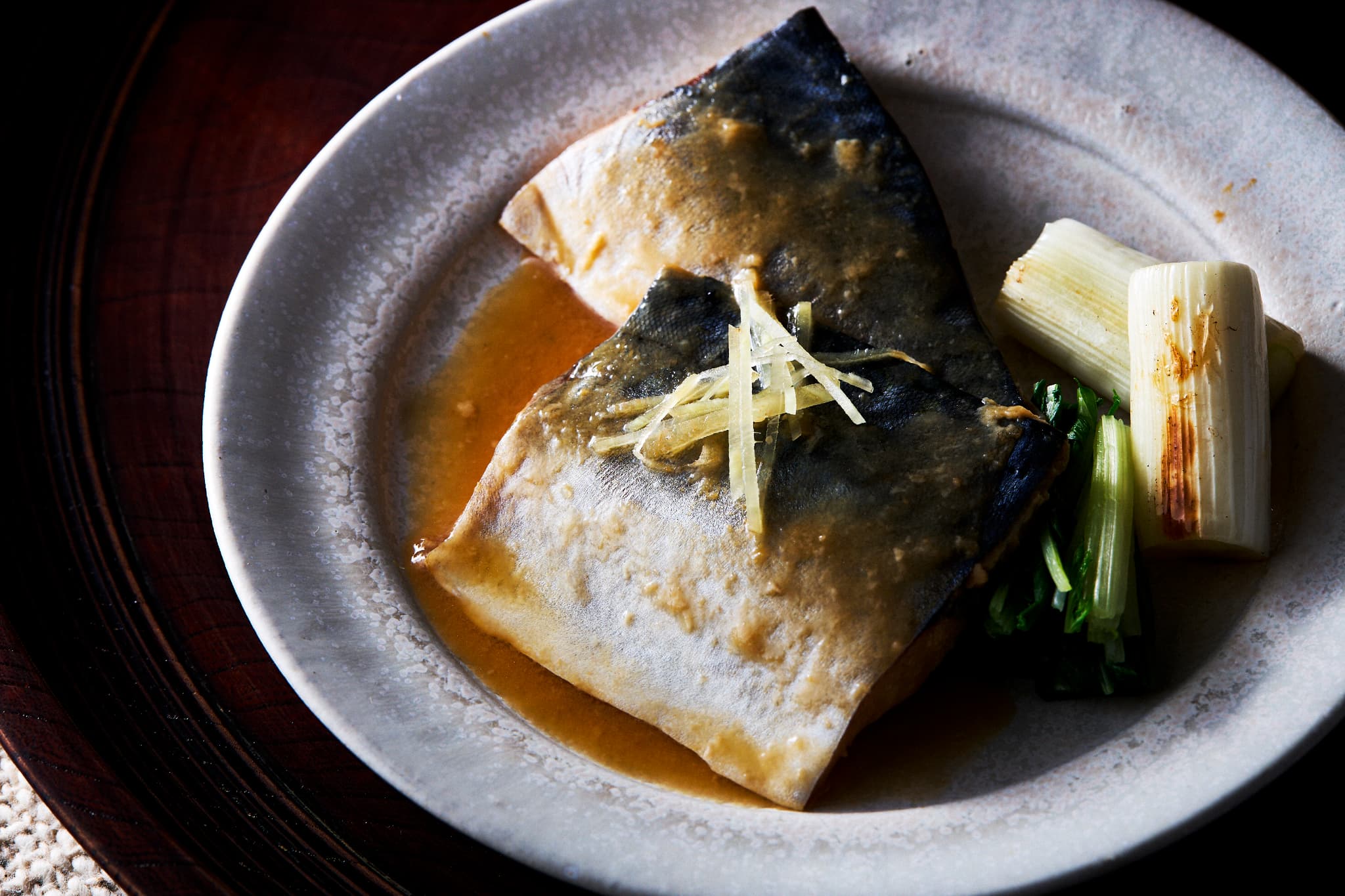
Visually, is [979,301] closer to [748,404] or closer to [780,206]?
[780,206]

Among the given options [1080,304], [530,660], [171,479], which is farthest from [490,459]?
[1080,304]

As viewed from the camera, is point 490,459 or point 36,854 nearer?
point 36,854

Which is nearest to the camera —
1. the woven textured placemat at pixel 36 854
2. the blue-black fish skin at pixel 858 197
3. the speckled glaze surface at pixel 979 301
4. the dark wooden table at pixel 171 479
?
the speckled glaze surface at pixel 979 301

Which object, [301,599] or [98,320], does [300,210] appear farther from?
[301,599]

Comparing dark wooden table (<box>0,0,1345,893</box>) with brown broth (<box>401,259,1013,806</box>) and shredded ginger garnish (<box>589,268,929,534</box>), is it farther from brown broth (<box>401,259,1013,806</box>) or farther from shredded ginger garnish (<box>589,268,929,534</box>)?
shredded ginger garnish (<box>589,268,929,534</box>)

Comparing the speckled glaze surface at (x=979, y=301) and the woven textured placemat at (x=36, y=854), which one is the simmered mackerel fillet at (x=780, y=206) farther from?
the woven textured placemat at (x=36, y=854)

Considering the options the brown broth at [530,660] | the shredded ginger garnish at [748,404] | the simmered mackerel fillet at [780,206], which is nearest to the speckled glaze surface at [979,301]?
the brown broth at [530,660]
